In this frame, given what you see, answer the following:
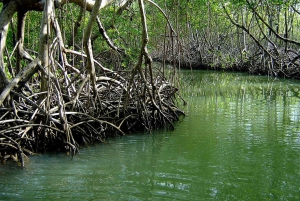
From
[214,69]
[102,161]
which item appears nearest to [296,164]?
[102,161]

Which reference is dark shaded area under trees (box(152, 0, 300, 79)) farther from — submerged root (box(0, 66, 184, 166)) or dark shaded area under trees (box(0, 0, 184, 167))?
dark shaded area under trees (box(0, 0, 184, 167))

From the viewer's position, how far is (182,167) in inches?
198

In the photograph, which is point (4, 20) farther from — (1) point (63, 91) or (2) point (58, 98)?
(2) point (58, 98)

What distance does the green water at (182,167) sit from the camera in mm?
4180

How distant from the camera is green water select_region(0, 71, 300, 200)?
165 inches

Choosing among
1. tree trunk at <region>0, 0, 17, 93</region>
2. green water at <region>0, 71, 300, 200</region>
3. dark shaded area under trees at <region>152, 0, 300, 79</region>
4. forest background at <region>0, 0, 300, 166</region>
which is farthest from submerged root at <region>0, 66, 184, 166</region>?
dark shaded area under trees at <region>152, 0, 300, 79</region>

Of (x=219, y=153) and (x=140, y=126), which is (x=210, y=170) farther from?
(x=140, y=126)

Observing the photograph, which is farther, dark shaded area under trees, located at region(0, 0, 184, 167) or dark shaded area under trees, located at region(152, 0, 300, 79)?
dark shaded area under trees, located at region(152, 0, 300, 79)

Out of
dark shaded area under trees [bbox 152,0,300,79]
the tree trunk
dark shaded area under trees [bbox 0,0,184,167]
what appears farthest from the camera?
dark shaded area under trees [bbox 152,0,300,79]

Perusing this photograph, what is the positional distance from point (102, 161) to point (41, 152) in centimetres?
81

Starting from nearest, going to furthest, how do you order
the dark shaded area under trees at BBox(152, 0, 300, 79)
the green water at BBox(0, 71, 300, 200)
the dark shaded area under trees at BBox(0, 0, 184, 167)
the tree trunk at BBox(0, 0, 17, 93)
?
the green water at BBox(0, 71, 300, 200), the dark shaded area under trees at BBox(0, 0, 184, 167), the tree trunk at BBox(0, 0, 17, 93), the dark shaded area under trees at BBox(152, 0, 300, 79)

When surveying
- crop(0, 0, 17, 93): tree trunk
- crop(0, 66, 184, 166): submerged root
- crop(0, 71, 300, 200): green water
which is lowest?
crop(0, 71, 300, 200): green water

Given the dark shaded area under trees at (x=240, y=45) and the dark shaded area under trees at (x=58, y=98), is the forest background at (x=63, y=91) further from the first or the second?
the dark shaded area under trees at (x=240, y=45)

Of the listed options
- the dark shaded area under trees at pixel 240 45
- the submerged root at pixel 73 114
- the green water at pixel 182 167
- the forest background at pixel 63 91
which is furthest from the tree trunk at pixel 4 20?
the dark shaded area under trees at pixel 240 45
